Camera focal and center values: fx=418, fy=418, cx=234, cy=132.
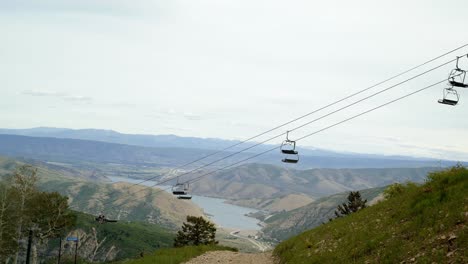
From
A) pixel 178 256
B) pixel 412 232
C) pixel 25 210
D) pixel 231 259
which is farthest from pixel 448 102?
pixel 25 210

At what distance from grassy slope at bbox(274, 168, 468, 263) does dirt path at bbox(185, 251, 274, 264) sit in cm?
666

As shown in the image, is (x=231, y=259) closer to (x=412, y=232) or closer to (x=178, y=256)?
(x=178, y=256)

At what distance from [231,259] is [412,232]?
64.3ft

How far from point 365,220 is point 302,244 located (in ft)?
18.0

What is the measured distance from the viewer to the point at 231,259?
36062mm

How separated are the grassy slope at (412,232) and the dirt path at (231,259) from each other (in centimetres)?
666

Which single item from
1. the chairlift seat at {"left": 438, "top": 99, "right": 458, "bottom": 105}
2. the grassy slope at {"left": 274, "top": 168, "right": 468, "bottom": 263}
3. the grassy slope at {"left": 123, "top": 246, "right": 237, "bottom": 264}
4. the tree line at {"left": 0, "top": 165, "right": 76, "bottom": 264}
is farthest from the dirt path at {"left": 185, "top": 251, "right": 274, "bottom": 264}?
the tree line at {"left": 0, "top": 165, "right": 76, "bottom": 264}

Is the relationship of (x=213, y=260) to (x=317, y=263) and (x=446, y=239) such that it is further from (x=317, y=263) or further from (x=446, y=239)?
(x=446, y=239)

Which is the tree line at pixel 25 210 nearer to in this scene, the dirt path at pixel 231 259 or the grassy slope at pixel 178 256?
the grassy slope at pixel 178 256

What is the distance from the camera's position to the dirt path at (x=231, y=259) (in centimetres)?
3456

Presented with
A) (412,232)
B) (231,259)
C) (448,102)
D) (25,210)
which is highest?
(448,102)

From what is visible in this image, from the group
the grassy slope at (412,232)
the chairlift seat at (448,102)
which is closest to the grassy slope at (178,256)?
the grassy slope at (412,232)

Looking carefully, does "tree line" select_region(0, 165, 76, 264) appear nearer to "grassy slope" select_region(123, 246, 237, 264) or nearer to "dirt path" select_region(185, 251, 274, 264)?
"grassy slope" select_region(123, 246, 237, 264)

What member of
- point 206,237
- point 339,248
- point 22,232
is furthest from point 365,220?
point 22,232
